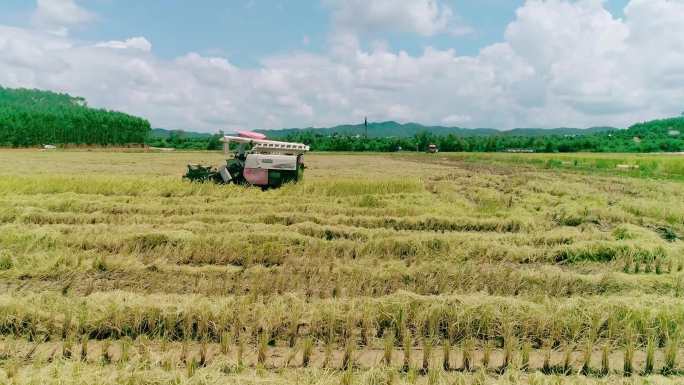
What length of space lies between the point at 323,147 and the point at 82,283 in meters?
75.4

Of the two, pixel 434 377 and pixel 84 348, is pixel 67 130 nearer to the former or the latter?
pixel 84 348

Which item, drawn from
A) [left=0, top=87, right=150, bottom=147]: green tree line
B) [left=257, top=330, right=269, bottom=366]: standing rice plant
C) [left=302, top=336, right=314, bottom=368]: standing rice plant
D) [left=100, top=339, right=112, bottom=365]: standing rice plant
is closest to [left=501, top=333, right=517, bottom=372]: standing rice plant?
[left=302, top=336, right=314, bottom=368]: standing rice plant

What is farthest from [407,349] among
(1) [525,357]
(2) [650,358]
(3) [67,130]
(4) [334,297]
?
(3) [67,130]

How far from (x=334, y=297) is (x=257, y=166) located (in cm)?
890

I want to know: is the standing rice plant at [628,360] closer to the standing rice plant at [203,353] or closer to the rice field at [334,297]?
the rice field at [334,297]

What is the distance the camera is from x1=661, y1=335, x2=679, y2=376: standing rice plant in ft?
11.9

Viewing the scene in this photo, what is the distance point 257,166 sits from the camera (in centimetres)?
1320

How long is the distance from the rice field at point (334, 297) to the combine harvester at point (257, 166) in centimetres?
348

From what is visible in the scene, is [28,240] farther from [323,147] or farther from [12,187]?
[323,147]

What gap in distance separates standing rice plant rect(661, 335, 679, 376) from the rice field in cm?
2

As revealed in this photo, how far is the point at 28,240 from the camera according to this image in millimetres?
6914

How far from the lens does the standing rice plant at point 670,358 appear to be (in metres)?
3.61

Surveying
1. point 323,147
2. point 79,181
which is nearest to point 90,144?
point 323,147

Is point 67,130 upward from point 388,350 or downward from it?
upward
